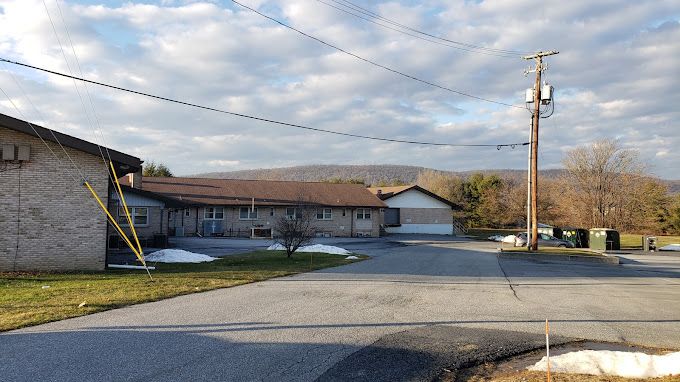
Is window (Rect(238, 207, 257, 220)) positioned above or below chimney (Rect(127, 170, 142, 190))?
below

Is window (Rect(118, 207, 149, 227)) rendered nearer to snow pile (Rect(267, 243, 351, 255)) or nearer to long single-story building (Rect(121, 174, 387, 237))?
long single-story building (Rect(121, 174, 387, 237))

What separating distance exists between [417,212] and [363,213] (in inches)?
360

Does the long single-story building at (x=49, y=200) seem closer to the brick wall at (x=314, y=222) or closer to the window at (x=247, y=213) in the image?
the brick wall at (x=314, y=222)

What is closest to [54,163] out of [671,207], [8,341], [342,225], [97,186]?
[97,186]

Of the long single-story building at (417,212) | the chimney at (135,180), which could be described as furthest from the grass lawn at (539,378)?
the long single-story building at (417,212)

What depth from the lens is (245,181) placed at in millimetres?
50562

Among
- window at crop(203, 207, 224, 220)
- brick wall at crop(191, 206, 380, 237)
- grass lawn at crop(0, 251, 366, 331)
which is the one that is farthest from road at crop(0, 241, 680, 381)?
window at crop(203, 207, 224, 220)

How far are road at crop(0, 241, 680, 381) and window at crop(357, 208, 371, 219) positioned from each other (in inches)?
1231

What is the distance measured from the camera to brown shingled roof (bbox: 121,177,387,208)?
144ft

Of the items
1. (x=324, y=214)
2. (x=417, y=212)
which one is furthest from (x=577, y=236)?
(x=324, y=214)

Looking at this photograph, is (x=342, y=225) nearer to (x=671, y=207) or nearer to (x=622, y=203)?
(x=622, y=203)

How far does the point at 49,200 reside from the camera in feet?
56.5

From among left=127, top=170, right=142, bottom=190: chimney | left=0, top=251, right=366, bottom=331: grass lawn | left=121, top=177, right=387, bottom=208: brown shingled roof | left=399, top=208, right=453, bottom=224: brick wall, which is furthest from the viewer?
left=399, top=208, right=453, bottom=224: brick wall

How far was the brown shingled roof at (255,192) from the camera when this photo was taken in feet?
144
